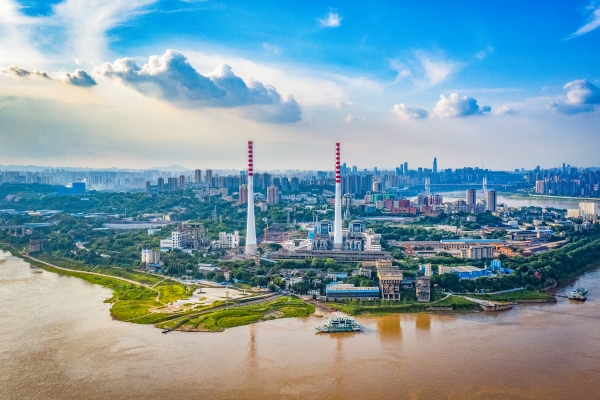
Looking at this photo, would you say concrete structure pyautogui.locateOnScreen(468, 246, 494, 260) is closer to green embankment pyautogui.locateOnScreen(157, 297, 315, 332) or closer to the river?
green embankment pyautogui.locateOnScreen(157, 297, 315, 332)

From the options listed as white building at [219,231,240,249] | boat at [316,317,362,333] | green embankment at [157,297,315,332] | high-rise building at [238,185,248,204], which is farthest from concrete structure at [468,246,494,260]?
high-rise building at [238,185,248,204]

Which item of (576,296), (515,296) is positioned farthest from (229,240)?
(576,296)

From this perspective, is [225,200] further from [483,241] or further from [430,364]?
[430,364]

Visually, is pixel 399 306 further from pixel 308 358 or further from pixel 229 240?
pixel 229 240

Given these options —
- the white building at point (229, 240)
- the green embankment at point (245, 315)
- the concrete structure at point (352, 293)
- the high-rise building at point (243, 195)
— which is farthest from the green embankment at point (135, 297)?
the high-rise building at point (243, 195)

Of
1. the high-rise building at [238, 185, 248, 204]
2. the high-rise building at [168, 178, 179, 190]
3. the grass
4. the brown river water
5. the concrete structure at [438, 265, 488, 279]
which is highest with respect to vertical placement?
the high-rise building at [168, 178, 179, 190]

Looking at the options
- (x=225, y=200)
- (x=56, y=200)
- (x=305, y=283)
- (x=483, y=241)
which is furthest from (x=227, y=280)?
(x=56, y=200)
